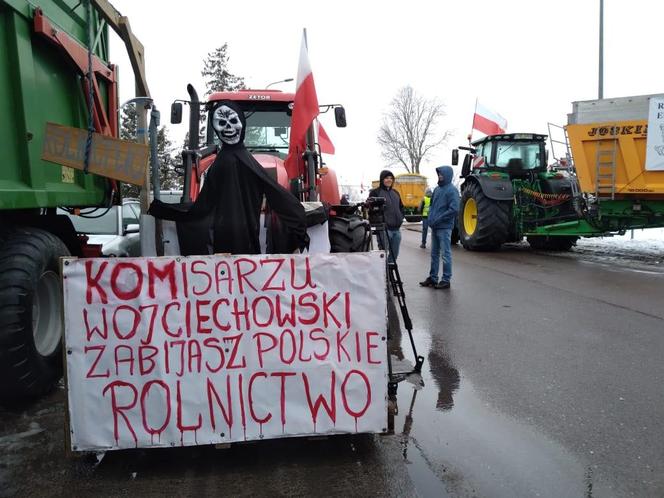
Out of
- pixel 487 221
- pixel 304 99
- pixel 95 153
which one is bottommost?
pixel 487 221

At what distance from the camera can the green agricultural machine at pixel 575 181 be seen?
1080 cm

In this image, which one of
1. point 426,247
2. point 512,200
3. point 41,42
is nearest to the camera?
point 41,42

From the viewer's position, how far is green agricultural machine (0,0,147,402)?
379 centimetres

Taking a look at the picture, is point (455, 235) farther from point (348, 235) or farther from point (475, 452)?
point (475, 452)

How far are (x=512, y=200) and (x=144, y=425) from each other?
11565 millimetres

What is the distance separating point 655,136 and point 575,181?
75.5 inches

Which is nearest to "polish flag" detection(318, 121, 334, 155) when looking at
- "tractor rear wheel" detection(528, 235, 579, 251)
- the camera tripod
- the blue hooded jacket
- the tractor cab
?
the blue hooded jacket

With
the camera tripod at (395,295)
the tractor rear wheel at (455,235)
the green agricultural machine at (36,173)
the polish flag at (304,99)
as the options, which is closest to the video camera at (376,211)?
the camera tripod at (395,295)

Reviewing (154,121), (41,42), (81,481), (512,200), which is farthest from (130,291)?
(512,200)

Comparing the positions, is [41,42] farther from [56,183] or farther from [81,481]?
[81,481]

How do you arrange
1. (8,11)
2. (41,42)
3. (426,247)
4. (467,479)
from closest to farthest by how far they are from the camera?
(467,479) → (8,11) → (41,42) → (426,247)

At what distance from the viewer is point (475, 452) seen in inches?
134

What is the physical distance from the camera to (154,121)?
4.07m

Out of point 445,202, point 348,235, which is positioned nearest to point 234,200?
point 348,235
